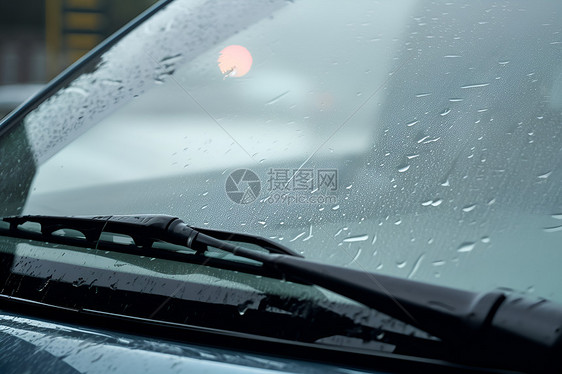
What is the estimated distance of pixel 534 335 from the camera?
882 millimetres

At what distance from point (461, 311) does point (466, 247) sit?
15cm

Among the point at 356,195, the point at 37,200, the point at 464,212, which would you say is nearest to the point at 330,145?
the point at 356,195

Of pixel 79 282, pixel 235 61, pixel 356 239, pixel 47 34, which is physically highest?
pixel 47 34

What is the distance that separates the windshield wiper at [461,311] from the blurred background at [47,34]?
4577mm

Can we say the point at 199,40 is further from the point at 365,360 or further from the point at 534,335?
the point at 534,335

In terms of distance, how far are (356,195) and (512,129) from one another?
295mm

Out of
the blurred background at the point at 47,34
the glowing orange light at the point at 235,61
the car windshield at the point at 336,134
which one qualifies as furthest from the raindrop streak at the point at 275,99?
the blurred background at the point at 47,34

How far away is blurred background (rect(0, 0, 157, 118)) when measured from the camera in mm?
13742

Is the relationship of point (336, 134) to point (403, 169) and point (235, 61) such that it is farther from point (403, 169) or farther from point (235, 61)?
point (235, 61)

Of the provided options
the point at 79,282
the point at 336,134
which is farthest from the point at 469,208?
the point at 79,282

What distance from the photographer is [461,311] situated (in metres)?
0.93

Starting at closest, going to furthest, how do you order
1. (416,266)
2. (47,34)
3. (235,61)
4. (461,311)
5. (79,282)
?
(461,311) → (416,266) → (79,282) → (235,61) → (47,34)

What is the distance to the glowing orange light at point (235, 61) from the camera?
157cm

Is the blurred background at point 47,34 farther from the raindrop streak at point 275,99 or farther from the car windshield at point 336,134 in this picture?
the raindrop streak at point 275,99
